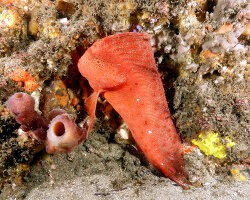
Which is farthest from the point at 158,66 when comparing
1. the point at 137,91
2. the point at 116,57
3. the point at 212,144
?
the point at 212,144

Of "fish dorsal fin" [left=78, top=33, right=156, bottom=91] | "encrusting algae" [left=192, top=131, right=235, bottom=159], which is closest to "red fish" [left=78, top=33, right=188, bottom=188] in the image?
"fish dorsal fin" [left=78, top=33, right=156, bottom=91]

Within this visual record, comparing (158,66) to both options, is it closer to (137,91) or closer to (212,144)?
(137,91)

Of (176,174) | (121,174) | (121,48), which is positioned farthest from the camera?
(121,174)

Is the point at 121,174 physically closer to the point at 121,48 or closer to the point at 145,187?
the point at 145,187

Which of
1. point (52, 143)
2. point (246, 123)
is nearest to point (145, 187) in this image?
point (52, 143)

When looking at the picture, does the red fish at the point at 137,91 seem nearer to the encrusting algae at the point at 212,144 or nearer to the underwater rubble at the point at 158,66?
the underwater rubble at the point at 158,66

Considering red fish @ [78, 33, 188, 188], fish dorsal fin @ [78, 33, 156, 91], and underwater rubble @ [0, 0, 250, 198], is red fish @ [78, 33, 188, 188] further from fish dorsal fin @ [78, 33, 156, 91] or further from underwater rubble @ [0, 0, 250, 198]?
underwater rubble @ [0, 0, 250, 198]

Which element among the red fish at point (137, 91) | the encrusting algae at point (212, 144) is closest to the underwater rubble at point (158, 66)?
the encrusting algae at point (212, 144)
